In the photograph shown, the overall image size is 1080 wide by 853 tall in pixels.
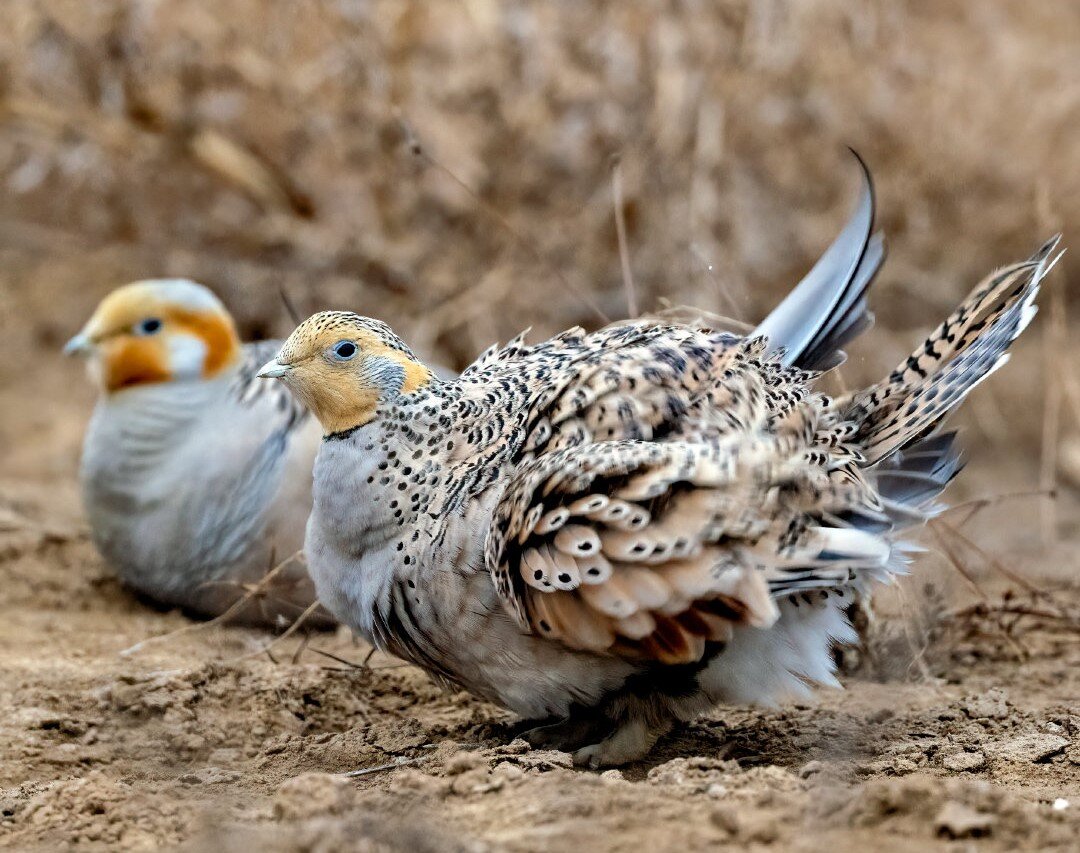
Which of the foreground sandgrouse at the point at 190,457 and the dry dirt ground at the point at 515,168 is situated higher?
the dry dirt ground at the point at 515,168

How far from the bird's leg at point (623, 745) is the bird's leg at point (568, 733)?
0.04 meters

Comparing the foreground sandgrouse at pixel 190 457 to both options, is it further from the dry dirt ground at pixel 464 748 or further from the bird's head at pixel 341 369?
the bird's head at pixel 341 369

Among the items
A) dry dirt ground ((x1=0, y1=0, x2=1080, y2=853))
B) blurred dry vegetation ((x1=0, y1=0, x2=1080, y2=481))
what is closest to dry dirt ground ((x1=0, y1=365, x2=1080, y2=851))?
dry dirt ground ((x1=0, y1=0, x2=1080, y2=853))

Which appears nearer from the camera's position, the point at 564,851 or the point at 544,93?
the point at 564,851

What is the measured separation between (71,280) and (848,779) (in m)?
6.03

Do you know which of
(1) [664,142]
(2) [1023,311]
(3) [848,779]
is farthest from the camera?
(1) [664,142]

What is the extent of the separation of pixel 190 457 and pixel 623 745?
2.49m

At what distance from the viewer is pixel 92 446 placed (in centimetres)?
524

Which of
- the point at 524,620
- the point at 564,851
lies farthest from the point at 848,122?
the point at 564,851

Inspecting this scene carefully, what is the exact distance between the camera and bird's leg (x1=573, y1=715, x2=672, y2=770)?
314 cm

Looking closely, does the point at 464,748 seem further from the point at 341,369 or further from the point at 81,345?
the point at 81,345

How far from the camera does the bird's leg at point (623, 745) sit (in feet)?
10.3

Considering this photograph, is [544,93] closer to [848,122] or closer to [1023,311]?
[848,122]

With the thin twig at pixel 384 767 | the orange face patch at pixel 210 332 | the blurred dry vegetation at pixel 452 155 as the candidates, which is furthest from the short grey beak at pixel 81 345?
the thin twig at pixel 384 767
